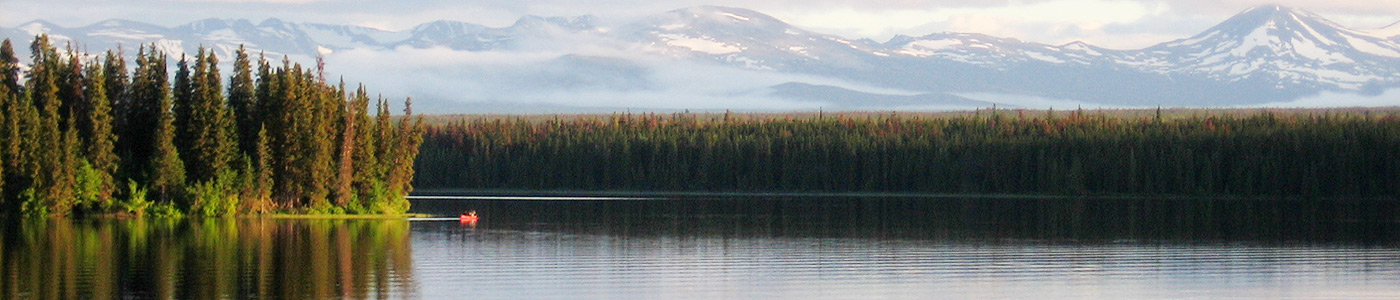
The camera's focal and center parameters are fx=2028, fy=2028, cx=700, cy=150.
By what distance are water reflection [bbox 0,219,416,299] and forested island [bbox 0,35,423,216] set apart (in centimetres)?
662

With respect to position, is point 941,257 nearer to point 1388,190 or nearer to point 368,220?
point 368,220

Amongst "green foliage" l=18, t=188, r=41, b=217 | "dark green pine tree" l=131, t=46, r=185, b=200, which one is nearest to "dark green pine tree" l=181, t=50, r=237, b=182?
"dark green pine tree" l=131, t=46, r=185, b=200

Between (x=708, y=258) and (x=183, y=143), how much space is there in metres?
42.7

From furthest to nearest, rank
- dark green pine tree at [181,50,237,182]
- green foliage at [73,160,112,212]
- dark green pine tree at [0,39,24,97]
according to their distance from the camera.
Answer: dark green pine tree at [0,39,24,97], dark green pine tree at [181,50,237,182], green foliage at [73,160,112,212]

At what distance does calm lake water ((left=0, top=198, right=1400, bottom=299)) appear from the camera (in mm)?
53562

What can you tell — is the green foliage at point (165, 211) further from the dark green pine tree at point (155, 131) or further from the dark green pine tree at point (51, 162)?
the dark green pine tree at point (51, 162)

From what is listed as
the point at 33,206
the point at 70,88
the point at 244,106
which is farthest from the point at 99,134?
the point at 244,106

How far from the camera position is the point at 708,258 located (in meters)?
67.9

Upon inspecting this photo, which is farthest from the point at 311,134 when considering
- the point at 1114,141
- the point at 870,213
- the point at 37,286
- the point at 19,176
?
the point at 1114,141

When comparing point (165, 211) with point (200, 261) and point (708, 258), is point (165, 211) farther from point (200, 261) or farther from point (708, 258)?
point (708, 258)

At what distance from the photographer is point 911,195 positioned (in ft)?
564

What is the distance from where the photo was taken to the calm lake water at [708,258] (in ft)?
176

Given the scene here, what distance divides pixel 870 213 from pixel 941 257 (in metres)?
46.3

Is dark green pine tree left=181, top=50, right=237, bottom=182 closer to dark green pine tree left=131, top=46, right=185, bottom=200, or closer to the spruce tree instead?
dark green pine tree left=131, top=46, right=185, bottom=200
